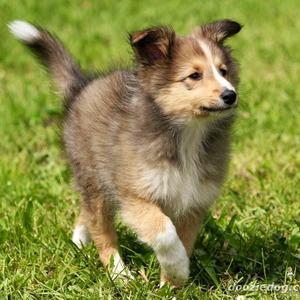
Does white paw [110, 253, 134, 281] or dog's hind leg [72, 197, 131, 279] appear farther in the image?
dog's hind leg [72, 197, 131, 279]

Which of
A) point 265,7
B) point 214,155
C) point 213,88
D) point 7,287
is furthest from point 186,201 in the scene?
point 265,7

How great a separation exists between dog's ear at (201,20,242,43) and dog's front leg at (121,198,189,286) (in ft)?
3.42

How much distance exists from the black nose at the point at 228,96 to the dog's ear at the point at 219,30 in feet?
1.69

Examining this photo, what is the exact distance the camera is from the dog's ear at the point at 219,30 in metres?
4.82

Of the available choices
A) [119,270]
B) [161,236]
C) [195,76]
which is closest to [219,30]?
[195,76]

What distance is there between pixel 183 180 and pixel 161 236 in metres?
0.36

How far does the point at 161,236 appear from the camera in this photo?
A: 451cm

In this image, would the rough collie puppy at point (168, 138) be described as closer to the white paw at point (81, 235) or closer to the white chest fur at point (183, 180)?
the white chest fur at point (183, 180)

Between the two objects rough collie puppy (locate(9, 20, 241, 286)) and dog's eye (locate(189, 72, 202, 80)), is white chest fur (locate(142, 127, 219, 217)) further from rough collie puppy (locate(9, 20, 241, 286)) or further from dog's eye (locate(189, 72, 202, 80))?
dog's eye (locate(189, 72, 202, 80))

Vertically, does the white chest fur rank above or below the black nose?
below

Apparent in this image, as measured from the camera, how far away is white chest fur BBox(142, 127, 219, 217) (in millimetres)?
4629

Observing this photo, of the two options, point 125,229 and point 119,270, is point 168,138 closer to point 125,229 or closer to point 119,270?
point 119,270

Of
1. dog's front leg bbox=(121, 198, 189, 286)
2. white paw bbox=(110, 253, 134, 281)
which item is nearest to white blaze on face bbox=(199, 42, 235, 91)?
dog's front leg bbox=(121, 198, 189, 286)

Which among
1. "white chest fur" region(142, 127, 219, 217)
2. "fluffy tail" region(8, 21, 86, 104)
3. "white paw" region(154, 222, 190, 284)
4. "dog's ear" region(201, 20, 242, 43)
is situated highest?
"dog's ear" region(201, 20, 242, 43)
